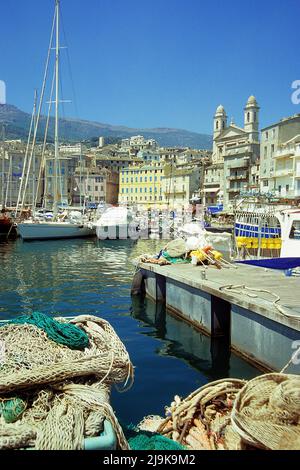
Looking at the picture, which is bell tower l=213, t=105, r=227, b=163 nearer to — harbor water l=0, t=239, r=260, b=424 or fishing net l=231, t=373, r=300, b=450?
harbor water l=0, t=239, r=260, b=424

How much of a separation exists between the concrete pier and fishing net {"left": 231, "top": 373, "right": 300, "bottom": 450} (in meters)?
3.05

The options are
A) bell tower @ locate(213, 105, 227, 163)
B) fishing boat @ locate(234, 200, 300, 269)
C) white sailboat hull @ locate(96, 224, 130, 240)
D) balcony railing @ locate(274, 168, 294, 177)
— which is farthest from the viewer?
bell tower @ locate(213, 105, 227, 163)

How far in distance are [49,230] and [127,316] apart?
30.2 m

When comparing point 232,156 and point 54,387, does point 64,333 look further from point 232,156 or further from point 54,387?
point 232,156

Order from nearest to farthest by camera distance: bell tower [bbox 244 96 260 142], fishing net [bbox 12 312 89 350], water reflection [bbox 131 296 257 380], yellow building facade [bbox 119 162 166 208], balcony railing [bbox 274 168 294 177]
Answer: fishing net [bbox 12 312 89 350] → water reflection [bbox 131 296 257 380] → balcony railing [bbox 274 168 294 177] → bell tower [bbox 244 96 260 142] → yellow building facade [bbox 119 162 166 208]

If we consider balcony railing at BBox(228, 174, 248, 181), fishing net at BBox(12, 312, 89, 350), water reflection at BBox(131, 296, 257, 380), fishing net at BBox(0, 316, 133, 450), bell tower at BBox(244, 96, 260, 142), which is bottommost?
water reflection at BBox(131, 296, 257, 380)

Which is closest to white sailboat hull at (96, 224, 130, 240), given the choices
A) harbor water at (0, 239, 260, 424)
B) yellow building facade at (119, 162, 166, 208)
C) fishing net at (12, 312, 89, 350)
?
harbor water at (0, 239, 260, 424)

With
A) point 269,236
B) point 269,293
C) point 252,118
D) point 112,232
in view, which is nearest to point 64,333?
point 269,293

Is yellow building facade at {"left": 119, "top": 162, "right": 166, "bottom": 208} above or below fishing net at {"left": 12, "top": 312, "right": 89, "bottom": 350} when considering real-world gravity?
above

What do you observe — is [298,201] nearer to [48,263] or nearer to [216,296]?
[48,263]

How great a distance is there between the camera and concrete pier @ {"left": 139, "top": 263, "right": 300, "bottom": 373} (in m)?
9.38

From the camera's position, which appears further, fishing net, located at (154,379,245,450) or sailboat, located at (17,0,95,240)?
sailboat, located at (17,0,95,240)

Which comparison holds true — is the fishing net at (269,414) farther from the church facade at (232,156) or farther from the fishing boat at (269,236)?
the church facade at (232,156)
